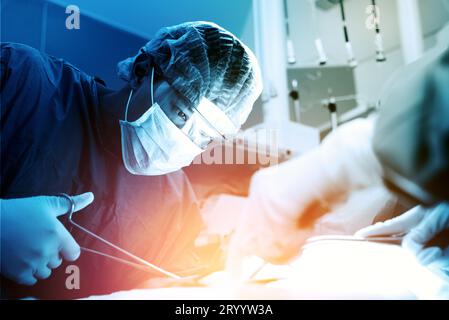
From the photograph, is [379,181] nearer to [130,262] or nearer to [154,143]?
[154,143]

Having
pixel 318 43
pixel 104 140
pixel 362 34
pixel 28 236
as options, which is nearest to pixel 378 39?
pixel 362 34

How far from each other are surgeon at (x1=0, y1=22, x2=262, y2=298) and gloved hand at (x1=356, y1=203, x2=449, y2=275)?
570 millimetres

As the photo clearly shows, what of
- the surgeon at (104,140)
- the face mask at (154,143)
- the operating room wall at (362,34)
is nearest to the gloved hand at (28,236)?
the surgeon at (104,140)

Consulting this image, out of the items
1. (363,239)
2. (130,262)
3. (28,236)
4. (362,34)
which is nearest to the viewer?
(28,236)

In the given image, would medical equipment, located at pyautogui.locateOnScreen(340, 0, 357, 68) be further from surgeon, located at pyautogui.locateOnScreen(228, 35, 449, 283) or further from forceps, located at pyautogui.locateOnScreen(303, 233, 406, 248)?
forceps, located at pyautogui.locateOnScreen(303, 233, 406, 248)

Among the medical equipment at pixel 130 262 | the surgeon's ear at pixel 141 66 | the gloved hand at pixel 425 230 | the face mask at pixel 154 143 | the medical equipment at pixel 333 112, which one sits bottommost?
the medical equipment at pixel 130 262

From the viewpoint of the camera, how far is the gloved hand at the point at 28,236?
815mm

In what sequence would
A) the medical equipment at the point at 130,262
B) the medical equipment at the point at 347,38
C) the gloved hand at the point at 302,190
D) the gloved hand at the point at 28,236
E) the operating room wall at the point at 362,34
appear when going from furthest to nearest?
the medical equipment at the point at 347,38 → the operating room wall at the point at 362,34 → the medical equipment at the point at 130,262 → the gloved hand at the point at 28,236 → the gloved hand at the point at 302,190

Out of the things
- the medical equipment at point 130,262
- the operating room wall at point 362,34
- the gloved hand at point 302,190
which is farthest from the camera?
the operating room wall at point 362,34

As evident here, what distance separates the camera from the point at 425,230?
2.76 ft

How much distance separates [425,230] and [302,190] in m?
0.40

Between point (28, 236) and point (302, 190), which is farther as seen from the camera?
point (28, 236)

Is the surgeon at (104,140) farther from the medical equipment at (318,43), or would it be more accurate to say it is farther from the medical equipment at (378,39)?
the medical equipment at (378,39)
